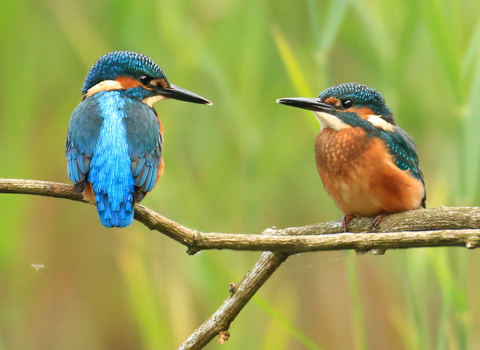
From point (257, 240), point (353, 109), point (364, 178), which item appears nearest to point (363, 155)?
point (364, 178)

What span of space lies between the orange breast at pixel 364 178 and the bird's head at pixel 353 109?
0.13 feet

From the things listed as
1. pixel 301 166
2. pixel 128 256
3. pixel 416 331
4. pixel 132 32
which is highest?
pixel 132 32

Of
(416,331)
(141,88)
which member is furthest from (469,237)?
(141,88)

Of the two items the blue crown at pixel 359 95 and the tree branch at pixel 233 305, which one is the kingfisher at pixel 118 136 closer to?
the tree branch at pixel 233 305

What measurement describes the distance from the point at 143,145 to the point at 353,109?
35.6 inches

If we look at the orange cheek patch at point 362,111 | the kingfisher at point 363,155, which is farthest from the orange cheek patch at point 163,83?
the orange cheek patch at point 362,111

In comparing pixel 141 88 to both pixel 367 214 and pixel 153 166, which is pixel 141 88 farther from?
pixel 367 214

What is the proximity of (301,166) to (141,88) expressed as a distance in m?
1.37

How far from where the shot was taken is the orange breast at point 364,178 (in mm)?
2211

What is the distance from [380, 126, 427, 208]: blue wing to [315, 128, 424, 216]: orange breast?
0.10ft

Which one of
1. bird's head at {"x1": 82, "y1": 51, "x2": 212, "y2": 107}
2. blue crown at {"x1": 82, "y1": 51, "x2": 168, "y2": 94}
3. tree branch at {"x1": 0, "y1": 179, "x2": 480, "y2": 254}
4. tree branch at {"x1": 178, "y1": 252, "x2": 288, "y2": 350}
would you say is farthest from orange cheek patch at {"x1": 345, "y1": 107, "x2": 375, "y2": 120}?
tree branch at {"x1": 0, "y1": 179, "x2": 480, "y2": 254}

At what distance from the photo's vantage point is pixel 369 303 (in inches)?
137

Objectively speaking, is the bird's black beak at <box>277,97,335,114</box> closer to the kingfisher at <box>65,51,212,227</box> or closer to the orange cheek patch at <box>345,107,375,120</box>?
the orange cheek patch at <box>345,107,375,120</box>

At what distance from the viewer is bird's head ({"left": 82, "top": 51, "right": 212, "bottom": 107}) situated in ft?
6.69
